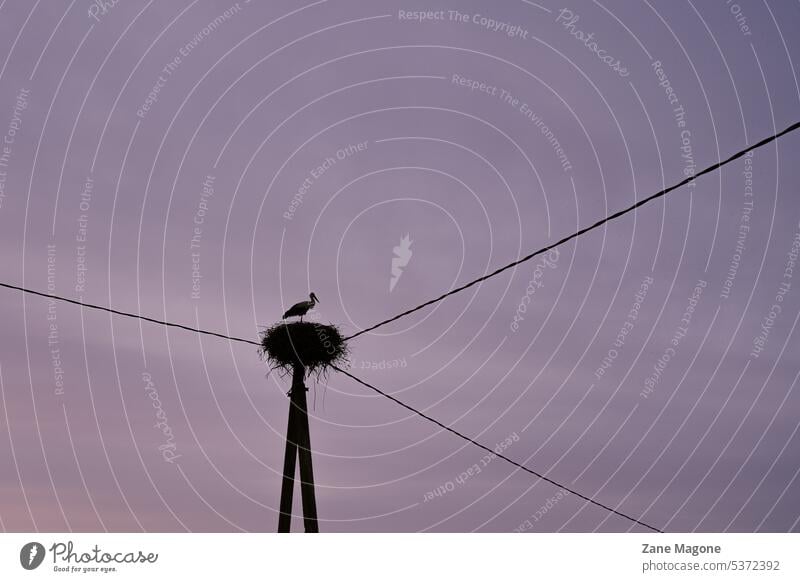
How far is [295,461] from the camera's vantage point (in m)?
14.9

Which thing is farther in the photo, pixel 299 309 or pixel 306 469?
pixel 299 309

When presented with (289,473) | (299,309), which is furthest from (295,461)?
(299,309)

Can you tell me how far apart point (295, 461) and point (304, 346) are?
1967 millimetres

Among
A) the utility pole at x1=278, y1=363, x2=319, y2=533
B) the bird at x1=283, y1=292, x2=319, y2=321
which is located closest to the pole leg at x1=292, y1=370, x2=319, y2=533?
the utility pole at x1=278, y1=363, x2=319, y2=533

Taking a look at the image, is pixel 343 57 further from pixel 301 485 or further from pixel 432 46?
pixel 301 485

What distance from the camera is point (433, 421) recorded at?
567 inches

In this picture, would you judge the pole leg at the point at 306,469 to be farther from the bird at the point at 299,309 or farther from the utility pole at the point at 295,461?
the bird at the point at 299,309

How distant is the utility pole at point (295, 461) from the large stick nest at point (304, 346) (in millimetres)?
776

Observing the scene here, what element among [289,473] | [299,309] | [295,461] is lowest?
[289,473]

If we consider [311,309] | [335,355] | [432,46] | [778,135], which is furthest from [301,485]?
[778,135]

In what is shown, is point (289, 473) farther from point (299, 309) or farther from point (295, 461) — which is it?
point (299, 309)

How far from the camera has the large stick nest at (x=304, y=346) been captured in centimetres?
1580
